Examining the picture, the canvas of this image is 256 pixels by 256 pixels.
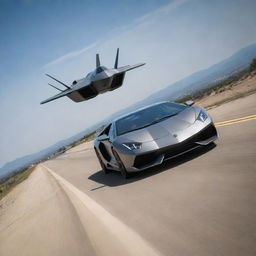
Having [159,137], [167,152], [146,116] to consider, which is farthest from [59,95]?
[167,152]

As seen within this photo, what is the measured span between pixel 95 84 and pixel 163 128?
1125 inches

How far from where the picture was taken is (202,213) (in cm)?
309

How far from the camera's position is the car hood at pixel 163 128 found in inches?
212

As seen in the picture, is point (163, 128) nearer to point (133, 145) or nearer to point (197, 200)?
point (133, 145)

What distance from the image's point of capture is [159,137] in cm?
530

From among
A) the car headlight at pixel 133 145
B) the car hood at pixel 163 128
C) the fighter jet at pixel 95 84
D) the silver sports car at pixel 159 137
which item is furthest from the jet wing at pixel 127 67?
the car headlight at pixel 133 145

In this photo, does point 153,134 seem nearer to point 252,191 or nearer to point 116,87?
point 252,191

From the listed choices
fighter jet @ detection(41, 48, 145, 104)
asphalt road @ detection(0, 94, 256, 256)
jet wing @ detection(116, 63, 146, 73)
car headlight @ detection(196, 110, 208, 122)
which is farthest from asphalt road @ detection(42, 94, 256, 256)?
jet wing @ detection(116, 63, 146, 73)

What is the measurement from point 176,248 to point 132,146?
2.90 m

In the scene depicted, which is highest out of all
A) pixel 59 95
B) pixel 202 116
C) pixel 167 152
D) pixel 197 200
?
pixel 59 95

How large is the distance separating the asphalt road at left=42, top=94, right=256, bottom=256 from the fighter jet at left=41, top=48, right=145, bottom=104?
89.4ft

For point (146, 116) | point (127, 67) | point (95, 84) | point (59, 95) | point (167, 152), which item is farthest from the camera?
point (127, 67)

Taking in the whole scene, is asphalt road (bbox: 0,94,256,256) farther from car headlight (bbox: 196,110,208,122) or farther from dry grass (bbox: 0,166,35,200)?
dry grass (bbox: 0,166,35,200)

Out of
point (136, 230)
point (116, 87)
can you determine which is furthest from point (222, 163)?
point (116, 87)
